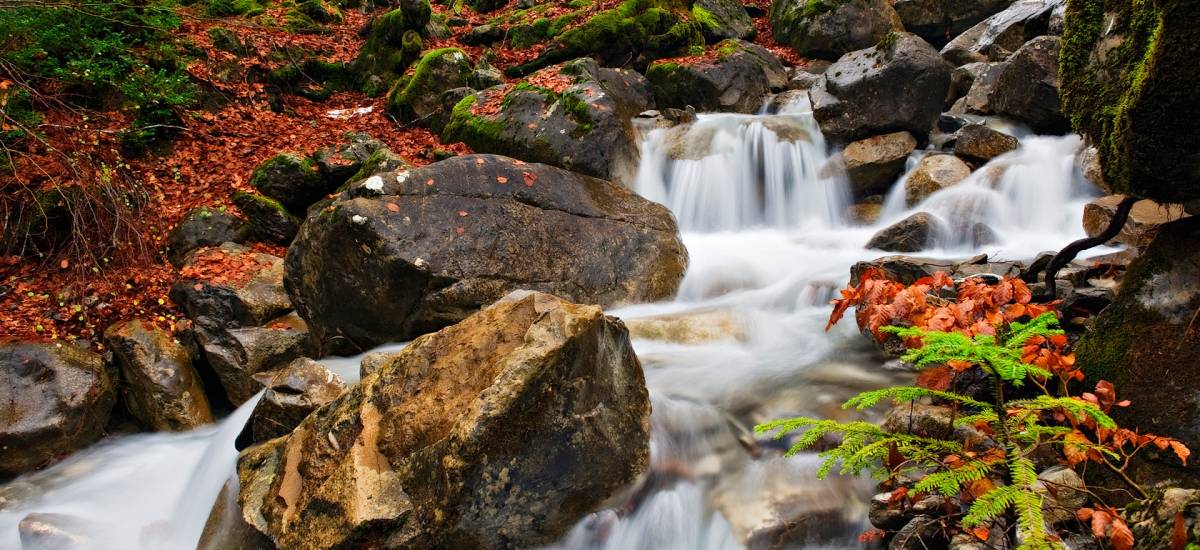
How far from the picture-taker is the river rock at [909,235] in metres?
7.27

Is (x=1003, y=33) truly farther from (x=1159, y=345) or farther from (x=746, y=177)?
(x=1159, y=345)

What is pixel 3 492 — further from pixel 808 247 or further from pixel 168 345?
pixel 808 247

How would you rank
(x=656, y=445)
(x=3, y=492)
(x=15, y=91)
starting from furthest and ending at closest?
(x=15, y=91), (x=3, y=492), (x=656, y=445)

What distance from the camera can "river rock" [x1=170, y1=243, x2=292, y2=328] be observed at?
671 cm

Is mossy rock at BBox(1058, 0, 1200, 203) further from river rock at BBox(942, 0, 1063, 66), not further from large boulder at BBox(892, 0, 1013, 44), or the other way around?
large boulder at BBox(892, 0, 1013, 44)

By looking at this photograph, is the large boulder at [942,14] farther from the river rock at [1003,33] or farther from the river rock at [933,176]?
the river rock at [933,176]

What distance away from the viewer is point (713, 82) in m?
11.5

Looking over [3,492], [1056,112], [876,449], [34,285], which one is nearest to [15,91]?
[34,285]

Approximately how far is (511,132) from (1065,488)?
25.3ft

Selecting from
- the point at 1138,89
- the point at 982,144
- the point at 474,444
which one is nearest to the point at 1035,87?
the point at 982,144

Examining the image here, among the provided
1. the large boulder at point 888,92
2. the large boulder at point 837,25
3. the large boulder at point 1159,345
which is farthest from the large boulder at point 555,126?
the large boulder at point 837,25

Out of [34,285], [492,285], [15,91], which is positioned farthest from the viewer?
[15,91]

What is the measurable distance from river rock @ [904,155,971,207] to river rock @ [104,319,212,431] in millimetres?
9031

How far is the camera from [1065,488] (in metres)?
2.63
